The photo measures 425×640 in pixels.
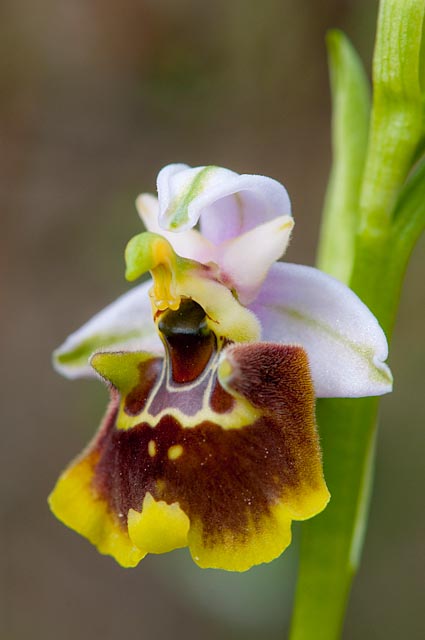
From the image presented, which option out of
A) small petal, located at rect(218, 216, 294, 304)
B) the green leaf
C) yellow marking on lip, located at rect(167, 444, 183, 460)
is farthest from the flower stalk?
yellow marking on lip, located at rect(167, 444, 183, 460)

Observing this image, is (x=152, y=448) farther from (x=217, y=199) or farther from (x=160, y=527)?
(x=217, y=199)

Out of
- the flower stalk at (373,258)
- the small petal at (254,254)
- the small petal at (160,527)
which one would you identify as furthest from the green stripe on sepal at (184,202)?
the small petal at (160,527)

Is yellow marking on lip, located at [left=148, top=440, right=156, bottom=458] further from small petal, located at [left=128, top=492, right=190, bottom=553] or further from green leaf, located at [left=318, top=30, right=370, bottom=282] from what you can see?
green leaf, located at [left=318, top=30, right=370, bottom=282]

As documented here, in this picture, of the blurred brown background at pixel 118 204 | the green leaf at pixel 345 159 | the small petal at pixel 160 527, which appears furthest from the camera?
A: the blurred brown background at pixel 118 204

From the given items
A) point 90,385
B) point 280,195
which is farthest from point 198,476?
point 90,385

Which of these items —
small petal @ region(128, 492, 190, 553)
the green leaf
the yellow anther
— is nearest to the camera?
small petal @ region(128, 492, 190, 553)

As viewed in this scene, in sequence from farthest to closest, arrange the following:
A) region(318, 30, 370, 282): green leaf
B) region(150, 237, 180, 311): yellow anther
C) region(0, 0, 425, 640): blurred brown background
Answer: region(0, 0, 425, 640): blurred brown background → region(318, 30, 370, 282): green leaf → region(150, 237, 180, 311): yellow anther

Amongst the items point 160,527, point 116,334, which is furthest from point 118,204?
point 160,527

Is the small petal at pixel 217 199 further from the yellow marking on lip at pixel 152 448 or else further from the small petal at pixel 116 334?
the yellow marking on lip at pixel 152 448
